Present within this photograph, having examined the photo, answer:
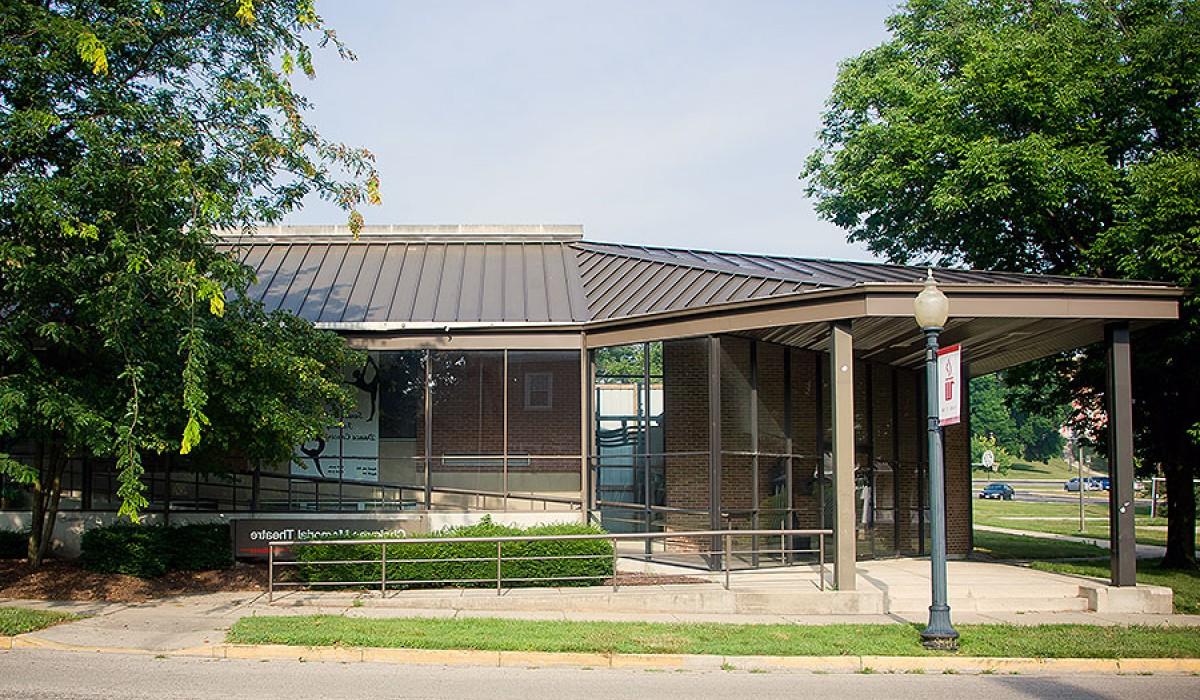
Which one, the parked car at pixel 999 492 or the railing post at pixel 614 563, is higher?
the railing post at pixel 614 563

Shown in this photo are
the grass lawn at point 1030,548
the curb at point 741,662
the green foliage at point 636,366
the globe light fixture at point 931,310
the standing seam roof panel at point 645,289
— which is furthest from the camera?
the grass lawn at point 1030,548

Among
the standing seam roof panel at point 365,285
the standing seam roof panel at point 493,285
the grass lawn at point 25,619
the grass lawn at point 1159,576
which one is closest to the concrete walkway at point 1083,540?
the grass lawn at point 1159,576

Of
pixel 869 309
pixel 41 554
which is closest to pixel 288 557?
pixel 41 554

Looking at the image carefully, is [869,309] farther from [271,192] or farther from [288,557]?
[288,557]

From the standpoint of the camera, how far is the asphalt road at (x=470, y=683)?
9.85 metres

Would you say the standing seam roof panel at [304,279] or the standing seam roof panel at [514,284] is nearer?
the standing seam roof panel at [514,284]

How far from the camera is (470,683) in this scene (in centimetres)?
1040

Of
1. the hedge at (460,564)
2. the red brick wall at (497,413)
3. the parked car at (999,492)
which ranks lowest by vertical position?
the parked car at (999,492)

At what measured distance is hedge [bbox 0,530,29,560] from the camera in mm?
18281

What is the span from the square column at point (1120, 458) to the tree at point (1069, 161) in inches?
85.4

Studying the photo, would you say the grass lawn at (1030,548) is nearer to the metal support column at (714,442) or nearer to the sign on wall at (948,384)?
the metal support column at (714,442)

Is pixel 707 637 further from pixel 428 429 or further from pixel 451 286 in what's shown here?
pixel 451 286

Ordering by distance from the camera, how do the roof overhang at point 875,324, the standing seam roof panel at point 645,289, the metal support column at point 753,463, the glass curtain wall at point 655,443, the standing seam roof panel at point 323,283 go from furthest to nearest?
the standing seam roof panel at point 323,283
the standing seam roof panel at point 645,289
the glass curtain wall at point 655,443
the metal support column at point 753,463
the roof overhang at point 875,324

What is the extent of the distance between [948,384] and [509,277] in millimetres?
12341
